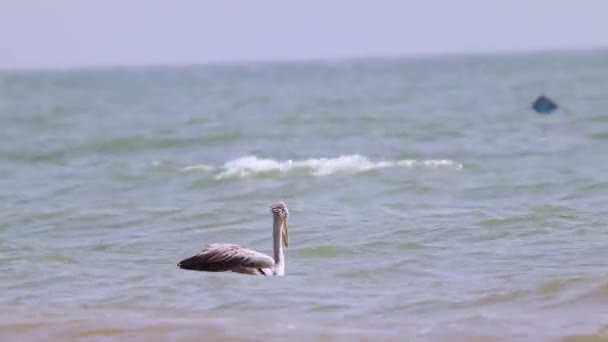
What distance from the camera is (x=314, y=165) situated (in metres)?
21.2

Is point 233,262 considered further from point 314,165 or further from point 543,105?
point 543,105

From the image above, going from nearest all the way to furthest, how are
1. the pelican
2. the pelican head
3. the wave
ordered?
the pelican
the pelican head
the wave

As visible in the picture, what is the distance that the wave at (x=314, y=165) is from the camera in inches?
803

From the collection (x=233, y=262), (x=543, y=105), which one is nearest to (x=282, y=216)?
(x=233, y=262)

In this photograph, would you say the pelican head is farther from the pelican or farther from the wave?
the wave

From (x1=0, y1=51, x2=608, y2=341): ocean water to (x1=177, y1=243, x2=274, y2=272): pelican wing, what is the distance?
4.9 inches

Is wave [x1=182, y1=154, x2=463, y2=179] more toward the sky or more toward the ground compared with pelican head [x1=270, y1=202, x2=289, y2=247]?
more toward the sky

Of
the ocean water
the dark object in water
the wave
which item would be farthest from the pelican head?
the dark object in water

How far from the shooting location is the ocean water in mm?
9633

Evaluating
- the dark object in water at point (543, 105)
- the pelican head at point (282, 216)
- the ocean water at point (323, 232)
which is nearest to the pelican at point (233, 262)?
the ocean water at point (323, 232)

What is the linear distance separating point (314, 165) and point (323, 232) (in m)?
7.07

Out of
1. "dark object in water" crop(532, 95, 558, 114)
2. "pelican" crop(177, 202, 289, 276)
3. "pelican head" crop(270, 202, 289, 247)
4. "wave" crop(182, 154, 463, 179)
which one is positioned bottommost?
→ "pelican" crop(177, 202, 289, 276)

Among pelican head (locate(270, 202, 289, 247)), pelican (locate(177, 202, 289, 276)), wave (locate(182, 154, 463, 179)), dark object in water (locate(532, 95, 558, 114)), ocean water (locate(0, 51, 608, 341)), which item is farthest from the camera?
dark object in water (locate(532, 95, 558, 114))

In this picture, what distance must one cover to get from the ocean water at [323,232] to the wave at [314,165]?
7cm
